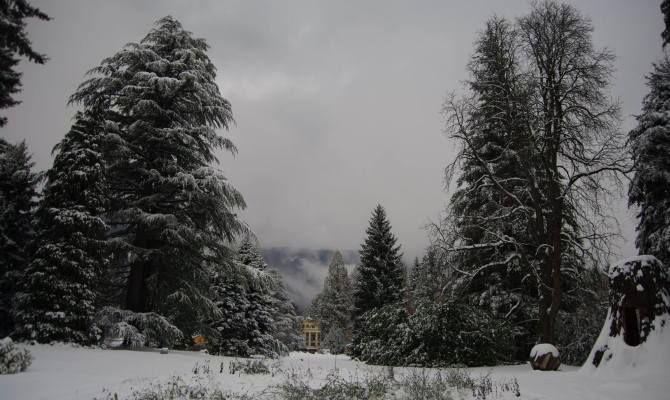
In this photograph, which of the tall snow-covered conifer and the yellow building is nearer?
the tall snow-covered conifer

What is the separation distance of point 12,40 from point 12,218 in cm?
829

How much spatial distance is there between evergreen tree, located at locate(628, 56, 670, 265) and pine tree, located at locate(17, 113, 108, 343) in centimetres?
1808

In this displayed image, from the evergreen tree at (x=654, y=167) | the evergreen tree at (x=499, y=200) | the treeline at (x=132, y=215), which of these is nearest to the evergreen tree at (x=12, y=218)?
the treeline at (x=132, y=215)

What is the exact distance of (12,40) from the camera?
938 cm

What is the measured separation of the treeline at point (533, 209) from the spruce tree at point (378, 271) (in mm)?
12712

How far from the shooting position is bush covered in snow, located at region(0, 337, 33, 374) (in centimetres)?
704

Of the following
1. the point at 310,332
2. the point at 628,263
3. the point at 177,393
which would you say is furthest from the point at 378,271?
the point at 310,332

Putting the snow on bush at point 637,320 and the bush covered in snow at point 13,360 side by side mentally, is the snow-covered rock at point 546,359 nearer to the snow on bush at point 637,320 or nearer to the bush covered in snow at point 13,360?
the snow on bush at point 637,320

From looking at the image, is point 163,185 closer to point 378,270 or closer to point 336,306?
point 378,270

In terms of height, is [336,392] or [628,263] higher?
[628,263]

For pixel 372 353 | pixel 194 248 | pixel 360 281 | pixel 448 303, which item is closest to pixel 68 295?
pixel 194 248

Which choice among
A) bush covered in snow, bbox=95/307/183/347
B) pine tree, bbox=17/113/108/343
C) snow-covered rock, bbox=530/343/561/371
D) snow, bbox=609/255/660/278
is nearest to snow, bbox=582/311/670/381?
snow, bbox=609/255/660/278

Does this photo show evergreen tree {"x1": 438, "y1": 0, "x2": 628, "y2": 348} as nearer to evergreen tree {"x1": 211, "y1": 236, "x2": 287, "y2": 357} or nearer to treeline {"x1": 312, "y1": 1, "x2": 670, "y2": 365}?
treeline {"x1": 312, "y1": 1, "x2": 670, "y2": 365}

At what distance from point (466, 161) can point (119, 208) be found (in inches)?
498
